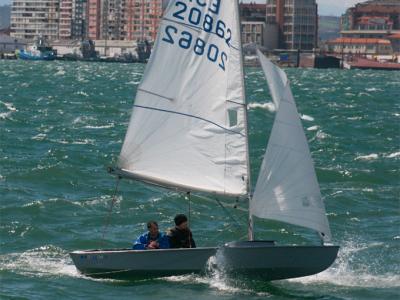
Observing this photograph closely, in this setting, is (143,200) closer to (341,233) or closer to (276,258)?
(341,233)

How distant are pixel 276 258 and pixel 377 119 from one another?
143 feet

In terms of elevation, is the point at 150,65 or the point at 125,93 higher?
the point at 150,65

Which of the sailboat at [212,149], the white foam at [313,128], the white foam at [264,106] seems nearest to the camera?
the sailboat at [212,149]

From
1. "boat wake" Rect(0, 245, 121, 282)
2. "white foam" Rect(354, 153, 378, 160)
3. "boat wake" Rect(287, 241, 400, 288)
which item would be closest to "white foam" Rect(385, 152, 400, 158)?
"white foam" Rect(354, 153, 378, 160)

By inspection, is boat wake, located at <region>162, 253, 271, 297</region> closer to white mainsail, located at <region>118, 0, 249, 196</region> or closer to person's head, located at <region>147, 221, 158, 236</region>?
person's head, located at <region>147, 221, 158, 236</region>

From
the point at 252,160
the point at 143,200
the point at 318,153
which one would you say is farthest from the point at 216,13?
the point at 318,153

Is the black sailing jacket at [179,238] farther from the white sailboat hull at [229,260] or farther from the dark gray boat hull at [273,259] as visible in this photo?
the dark gray boat hull at [273,259]

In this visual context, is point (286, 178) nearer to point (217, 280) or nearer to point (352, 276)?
point (217, 280)

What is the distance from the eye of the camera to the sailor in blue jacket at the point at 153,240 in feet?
72.2

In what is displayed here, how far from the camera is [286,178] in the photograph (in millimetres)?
21734

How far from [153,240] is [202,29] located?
12.2ft

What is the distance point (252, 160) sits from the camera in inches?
1624

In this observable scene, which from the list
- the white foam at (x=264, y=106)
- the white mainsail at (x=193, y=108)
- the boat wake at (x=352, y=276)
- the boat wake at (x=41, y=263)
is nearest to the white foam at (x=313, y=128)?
the white foam at (x=264, y=106)

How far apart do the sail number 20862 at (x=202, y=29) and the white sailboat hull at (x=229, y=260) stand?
3.18 meters
